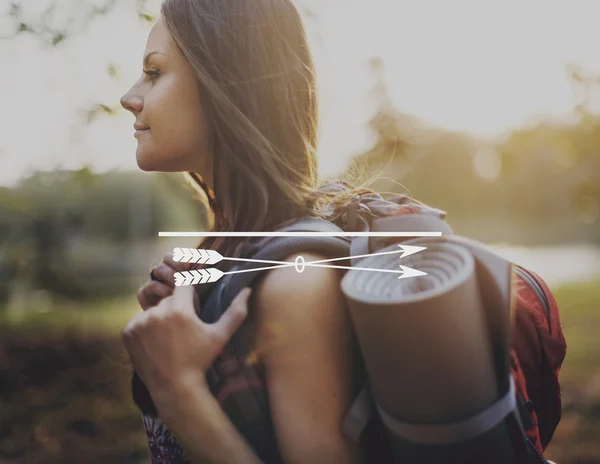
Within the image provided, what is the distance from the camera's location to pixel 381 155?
122 centimetres

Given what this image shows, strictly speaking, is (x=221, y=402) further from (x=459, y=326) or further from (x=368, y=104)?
(x=368, y=104)

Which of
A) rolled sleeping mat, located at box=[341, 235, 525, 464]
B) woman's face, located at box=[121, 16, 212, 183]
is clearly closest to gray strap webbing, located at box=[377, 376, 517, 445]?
rolled sleeping mat, located at box=[341, 235, 525, 464]

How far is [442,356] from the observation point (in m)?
0.89

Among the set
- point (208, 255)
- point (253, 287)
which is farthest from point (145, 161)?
point (253, 287)

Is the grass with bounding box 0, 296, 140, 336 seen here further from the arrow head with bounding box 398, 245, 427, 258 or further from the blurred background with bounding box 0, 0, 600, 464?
the arrow head with bounding box 398, 245, 427, 258

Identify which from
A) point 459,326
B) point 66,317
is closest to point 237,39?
point 459,326

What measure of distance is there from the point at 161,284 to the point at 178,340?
0.49ft

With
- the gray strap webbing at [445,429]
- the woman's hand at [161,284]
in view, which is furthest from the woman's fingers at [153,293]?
the gray strap webbing at [445,429]

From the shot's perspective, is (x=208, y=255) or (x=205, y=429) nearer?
(x=205, y=429)

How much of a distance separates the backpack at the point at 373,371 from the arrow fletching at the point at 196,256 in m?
0.06

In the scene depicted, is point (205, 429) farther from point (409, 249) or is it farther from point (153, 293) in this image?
point (409, 249)

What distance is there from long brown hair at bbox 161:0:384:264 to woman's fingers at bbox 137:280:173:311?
125 mm

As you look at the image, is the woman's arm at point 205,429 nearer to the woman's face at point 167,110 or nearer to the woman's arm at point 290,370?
the woman's arm at point 290,370

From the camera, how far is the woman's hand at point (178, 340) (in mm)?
944
